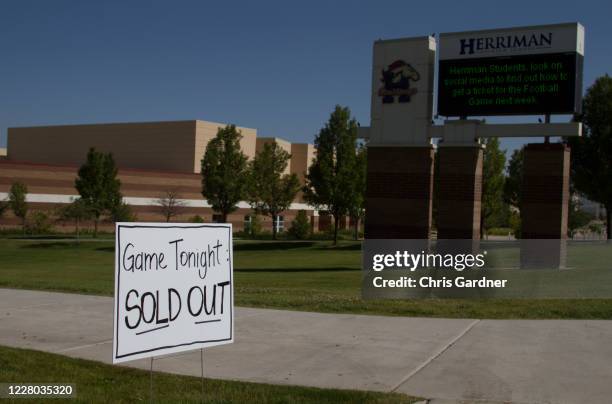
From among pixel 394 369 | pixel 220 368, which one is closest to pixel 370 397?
pixel 394 369

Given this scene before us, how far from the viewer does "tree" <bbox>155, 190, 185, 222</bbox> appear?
63969 mm

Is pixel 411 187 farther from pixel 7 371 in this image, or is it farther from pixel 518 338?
pixel 7 371

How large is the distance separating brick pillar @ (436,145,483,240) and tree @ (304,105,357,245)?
95.1 ft

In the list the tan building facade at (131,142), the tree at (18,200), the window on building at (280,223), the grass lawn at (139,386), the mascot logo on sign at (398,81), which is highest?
the tan building facade at (131,142)

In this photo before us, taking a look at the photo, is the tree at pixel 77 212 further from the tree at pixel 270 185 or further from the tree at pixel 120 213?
the tree at pixel 270 185

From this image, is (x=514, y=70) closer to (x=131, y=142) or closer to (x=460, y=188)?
(x=460, y=188)

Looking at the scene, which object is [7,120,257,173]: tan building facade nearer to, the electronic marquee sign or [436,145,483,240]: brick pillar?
[436,145,483,240]: brick pillar

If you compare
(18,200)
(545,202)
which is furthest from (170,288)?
(18,200)

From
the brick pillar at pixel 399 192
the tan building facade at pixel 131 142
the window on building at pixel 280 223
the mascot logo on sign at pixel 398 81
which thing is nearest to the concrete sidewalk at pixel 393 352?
the brick pillar at pixel 399 192

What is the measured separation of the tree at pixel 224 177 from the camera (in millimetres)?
53375

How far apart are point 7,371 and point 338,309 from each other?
5.47 meters

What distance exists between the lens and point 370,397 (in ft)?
19.8

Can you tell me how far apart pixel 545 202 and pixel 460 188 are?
→ 7.64 ft

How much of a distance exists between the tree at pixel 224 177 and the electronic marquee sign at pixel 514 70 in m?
34.4
